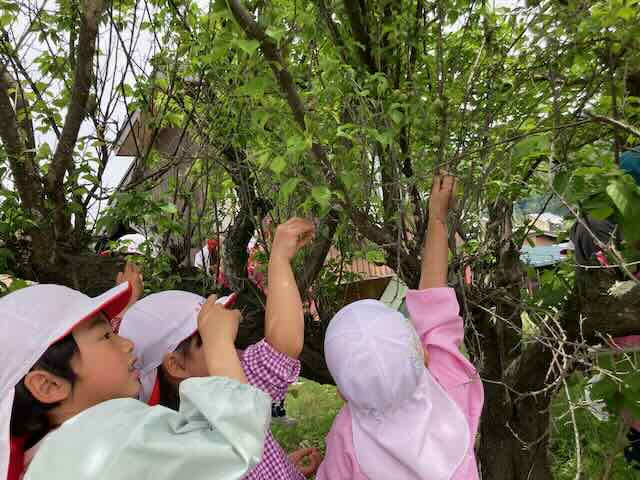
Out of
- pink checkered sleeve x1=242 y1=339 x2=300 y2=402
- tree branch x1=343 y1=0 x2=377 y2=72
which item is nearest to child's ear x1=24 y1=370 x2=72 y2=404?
pink checkered sleeve x1=242 y1=339 x2=300 y2=402

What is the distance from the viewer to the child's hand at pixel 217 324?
150cm

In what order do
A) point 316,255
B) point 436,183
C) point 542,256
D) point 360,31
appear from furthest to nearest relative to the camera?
point 542,256 → point 316,255 → point 360,31 → point 436,183

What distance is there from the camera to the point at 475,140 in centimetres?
215

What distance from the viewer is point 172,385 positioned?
1886 mm

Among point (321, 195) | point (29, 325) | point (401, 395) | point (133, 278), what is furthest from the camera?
point (133, 278)

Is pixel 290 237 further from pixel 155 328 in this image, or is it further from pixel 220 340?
pixel 155 328

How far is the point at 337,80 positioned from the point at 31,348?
140 centimetres

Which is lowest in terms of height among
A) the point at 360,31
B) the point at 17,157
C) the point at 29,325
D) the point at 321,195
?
the point at 29,325

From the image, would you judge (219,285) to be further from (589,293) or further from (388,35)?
(589,293)

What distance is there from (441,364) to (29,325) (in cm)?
132

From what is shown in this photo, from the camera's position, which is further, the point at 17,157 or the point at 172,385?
the point at 17,157

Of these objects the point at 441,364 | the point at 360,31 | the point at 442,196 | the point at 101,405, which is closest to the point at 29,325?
the point at 101,405

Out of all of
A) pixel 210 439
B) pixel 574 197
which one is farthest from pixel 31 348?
pixel 574 197

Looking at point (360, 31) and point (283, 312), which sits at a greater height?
point (360, 31)
